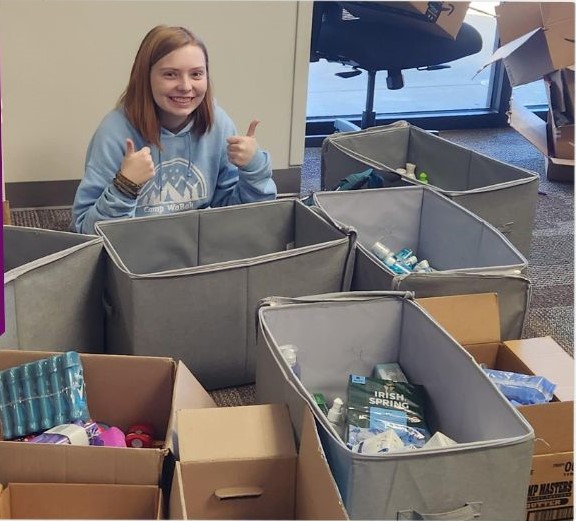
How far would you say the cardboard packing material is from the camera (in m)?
1.49

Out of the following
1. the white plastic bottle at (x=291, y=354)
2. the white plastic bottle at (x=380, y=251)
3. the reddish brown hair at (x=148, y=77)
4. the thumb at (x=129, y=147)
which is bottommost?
the white plastic bottle at (x=291, y=354)

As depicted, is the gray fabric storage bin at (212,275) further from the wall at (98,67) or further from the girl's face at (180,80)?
the wall at (98,67)

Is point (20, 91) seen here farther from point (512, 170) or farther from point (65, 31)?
point (512, 170)

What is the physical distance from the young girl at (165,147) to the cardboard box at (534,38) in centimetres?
118

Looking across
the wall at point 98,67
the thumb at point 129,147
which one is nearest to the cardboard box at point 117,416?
the thumb at point 129,147

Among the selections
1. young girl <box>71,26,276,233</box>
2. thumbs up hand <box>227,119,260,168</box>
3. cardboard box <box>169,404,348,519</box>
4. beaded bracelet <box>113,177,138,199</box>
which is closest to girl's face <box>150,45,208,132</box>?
young girl <box>71,26,276,233</box>

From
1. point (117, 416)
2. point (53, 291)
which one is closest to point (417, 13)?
point (53, 291)

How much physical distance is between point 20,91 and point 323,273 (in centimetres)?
127

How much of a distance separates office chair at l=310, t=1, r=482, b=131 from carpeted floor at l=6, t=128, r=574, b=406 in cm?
47

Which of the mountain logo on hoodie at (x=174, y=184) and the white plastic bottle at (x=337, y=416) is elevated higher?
the mountain logo on hoodie at (x=174, y=184)

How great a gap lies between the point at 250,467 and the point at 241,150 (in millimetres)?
944

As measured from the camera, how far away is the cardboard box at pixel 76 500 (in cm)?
128

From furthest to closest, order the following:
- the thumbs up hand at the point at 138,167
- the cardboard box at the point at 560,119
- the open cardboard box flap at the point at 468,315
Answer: the cardboard box at the point at 560,119, the thumbs up hand at the point at 138,167, the open cardboard box flap at the point at 468,315

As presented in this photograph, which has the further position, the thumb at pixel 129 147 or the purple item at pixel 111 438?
the thumb at pixel 129 147
